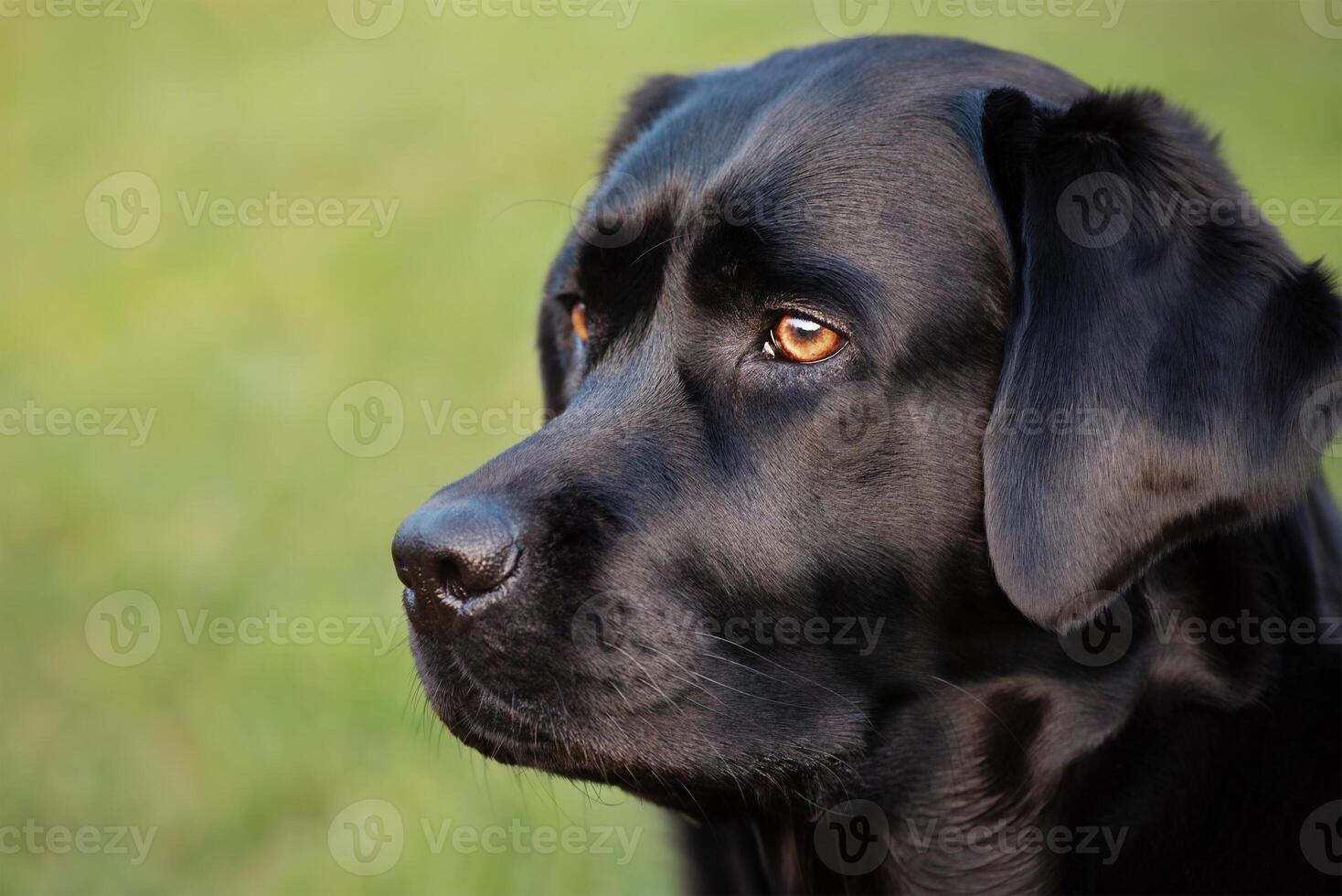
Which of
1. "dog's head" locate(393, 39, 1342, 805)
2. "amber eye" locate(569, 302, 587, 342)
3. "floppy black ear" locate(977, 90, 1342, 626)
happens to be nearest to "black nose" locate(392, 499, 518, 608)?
"dog's head" locate(393, 39, 1342, 805)

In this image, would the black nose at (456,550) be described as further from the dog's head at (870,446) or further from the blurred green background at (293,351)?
the blurred green background at (293,351)

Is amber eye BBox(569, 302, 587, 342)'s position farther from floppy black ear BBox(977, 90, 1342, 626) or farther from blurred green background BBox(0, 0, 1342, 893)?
floppy black ear BBox(977, 90, 1342, 626)

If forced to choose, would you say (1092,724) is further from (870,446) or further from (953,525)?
(870,446)

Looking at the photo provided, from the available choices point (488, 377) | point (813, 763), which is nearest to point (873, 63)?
point (813, 763)

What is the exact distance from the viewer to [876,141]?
9.05ft

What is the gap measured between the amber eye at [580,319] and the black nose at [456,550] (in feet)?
2.68

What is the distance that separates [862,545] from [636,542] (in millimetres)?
445

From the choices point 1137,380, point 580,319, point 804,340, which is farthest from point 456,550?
point 1137,380

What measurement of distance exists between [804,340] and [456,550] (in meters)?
0.80

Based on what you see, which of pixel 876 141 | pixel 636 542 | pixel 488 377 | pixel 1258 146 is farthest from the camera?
pixel 1258 146

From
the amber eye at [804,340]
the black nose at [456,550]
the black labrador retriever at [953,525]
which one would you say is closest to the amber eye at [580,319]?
the black labrador retriever at [953,525]

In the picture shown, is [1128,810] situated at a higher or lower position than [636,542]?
lower

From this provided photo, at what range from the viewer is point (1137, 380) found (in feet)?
8.06

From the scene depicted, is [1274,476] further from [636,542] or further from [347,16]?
[347,16]
